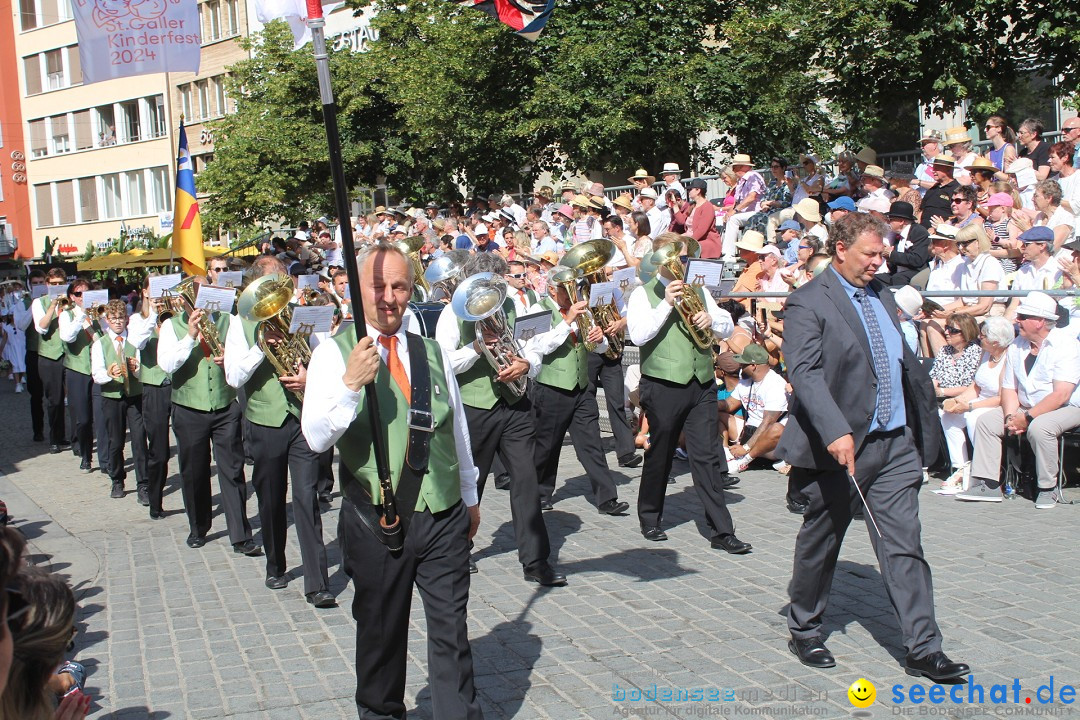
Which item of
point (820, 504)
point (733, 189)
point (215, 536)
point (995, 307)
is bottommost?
point (215, 536)

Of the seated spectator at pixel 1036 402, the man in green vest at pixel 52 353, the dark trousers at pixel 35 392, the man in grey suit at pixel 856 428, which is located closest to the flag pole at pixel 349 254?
the man in grey suit at pixel 856 428

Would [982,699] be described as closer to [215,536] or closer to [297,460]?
[297,460]

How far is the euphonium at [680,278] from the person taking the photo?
7.64 metres

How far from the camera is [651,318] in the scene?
771cm

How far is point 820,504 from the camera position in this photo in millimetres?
5441

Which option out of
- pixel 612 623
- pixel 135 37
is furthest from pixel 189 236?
pixel 612 623

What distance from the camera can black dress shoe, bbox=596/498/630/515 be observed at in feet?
28.8

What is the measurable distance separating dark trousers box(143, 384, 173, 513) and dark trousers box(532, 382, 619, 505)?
3.11 metres

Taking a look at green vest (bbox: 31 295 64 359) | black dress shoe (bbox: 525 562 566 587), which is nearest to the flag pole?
black dress shoe (bbox: 525 562 566 587)

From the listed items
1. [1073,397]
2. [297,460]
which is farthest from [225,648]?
[1073,397]

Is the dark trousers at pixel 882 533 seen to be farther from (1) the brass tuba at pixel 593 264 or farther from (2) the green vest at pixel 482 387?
(1) the brass tuba at pixel 593 264

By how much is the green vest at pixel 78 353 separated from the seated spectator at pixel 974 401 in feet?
27.8

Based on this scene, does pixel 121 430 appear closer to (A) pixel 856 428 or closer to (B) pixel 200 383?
(B) pixel 200 383

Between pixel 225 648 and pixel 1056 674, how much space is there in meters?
4.05
